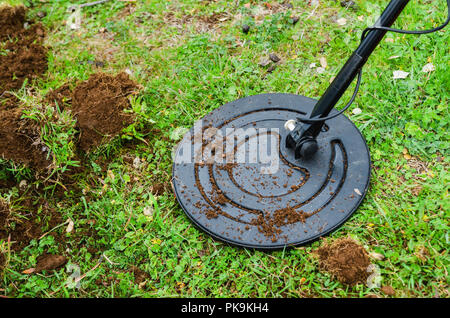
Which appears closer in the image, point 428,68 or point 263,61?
point 428,68

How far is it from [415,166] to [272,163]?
0.86 metres

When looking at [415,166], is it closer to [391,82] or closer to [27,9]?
[391,82]

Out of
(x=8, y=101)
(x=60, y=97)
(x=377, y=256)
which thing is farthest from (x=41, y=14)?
(x=377, y=256)

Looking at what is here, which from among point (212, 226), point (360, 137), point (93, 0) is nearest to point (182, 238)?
point (212, 226)

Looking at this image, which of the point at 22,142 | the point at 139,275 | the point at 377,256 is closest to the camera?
the point at 377,256

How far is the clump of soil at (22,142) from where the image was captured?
247cm

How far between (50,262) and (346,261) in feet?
5.42

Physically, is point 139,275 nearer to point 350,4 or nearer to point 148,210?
point 148,210

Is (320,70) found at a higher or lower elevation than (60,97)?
higher

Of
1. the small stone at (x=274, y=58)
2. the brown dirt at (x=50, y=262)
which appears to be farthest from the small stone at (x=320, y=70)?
the brown dirt at (x=50, y=262)

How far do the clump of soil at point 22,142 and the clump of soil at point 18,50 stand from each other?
2.26ft

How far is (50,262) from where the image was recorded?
2.20 meters

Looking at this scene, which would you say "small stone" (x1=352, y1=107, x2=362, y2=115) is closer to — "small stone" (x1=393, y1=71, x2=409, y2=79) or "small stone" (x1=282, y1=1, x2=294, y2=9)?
"small stone" (x1=393, y1=71, x2=409, y2=79)

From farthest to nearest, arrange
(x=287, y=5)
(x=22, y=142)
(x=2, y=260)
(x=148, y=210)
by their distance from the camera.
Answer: (x=287, y=5)
(x=22, y=142)
(x=148, y=210)
(x=2, y=260)
